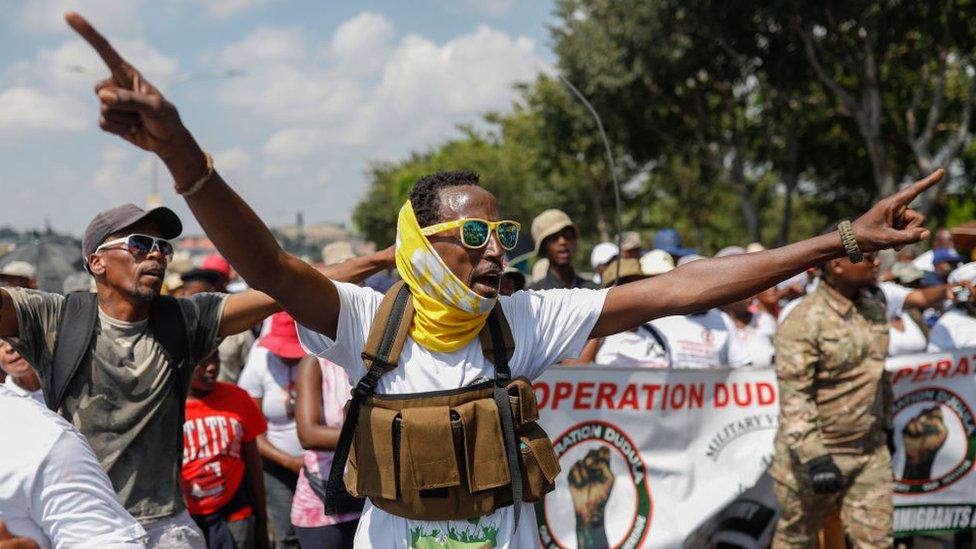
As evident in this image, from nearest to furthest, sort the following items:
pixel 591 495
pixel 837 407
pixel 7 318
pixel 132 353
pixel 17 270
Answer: pixel 7 318, pixel 132 353, pixel 837 407, pixel 591 495, pixel 17 270

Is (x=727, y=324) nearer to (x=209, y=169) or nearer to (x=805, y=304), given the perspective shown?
(x=805, y=304)

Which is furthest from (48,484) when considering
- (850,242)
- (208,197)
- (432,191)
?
(850,242)

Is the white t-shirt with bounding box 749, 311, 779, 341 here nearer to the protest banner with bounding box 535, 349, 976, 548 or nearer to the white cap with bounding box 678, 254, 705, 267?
the white cap with bounding box 678, 254, 705, 267

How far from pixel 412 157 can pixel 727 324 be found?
6991cm

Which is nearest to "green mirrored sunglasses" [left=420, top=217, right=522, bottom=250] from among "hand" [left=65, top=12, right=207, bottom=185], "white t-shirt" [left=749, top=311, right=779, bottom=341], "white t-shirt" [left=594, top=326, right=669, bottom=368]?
"hand" [left=65, top=12, right=207, bottom=185]

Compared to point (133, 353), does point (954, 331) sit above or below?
above

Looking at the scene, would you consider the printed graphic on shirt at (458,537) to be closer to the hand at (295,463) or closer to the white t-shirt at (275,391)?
the hand at (295,463)

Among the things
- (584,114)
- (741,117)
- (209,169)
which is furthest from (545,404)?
(741,117)

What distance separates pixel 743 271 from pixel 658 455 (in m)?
2.83

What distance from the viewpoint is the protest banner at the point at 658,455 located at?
17.5ft

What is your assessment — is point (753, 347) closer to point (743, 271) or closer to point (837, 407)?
point (837, 407)

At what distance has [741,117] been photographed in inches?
1190

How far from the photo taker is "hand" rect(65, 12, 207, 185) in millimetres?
1975

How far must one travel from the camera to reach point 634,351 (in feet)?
19.3
